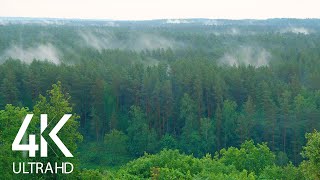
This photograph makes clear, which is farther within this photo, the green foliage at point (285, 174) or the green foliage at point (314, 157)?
the green foliage at point (285, 174)

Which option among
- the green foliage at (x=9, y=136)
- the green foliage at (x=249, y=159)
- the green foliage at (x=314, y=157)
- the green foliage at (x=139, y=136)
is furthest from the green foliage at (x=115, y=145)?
the green foliage at (x=314, y=157)

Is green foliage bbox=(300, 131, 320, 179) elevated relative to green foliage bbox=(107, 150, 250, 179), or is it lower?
elevated

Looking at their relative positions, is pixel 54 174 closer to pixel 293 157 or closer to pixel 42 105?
pixel 42 105

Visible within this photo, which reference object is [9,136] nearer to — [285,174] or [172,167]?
[172,167]

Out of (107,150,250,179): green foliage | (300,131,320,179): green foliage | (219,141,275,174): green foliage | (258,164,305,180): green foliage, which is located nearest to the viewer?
(300,131,320,179): green foliage

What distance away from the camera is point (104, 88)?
7394 cm

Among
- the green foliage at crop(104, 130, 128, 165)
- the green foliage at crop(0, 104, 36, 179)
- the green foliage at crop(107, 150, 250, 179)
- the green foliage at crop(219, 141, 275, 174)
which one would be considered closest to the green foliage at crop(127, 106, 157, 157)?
the green foliage at crop(104, 130, 128, 165)

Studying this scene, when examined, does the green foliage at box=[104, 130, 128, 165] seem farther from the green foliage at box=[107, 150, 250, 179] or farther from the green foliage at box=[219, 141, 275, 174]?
the green foliage at box=[107, 150, 250, 179]

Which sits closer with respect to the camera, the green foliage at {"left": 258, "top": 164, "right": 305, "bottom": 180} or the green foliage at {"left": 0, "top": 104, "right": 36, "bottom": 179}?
the green foliage at {"left": 0, "top": 104, "right": 36, "bottom": 179}

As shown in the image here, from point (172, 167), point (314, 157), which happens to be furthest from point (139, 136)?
point (314, 157)

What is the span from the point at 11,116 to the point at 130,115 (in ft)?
146

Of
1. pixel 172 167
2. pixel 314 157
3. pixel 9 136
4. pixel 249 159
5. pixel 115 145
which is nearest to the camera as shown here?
pixel 9 136

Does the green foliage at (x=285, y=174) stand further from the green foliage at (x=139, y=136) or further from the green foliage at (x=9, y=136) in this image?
the green foliage at (x=139, y=136)

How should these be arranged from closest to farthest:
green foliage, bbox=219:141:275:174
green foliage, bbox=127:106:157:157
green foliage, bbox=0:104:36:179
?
green foliage, bbox=0:104:36:179
green foliage, bbox=219:141:275:174
green foliage, bbox=127:106:157:157
